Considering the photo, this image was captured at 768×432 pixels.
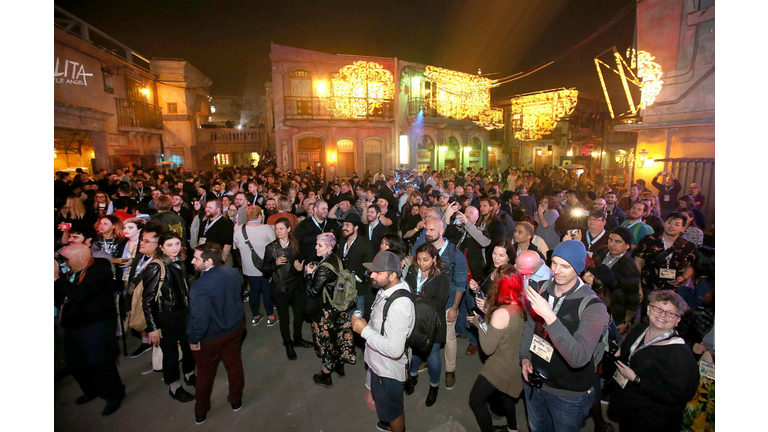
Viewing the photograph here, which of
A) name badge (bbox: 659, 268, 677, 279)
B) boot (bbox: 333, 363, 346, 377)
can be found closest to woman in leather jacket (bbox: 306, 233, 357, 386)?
boot (bbox: 333, 363, 346, 377)

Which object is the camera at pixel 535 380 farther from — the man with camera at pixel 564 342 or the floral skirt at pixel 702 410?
the floral skirt at pixel 702 410

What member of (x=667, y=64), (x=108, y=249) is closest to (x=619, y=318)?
(x=108, y=249)

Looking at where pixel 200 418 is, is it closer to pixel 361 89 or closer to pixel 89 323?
pixel 89 323

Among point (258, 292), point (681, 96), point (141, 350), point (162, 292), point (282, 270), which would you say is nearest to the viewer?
point (162, 292)

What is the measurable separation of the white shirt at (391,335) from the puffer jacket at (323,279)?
1132mm

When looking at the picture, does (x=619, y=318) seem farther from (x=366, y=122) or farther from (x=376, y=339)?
(x=366, y=122)

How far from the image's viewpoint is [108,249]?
195 inches

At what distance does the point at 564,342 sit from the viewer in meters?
2.22

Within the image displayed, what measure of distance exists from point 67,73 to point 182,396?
46.0 feet

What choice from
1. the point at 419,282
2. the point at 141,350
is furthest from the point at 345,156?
the point at 419,282

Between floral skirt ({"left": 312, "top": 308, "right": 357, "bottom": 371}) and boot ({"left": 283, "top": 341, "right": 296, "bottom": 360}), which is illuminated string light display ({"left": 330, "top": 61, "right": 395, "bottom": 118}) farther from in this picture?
floral skirt ({"left": 312, "top": 308, "right": 357, "bottom": 371})

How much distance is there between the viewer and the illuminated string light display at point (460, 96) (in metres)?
23.9

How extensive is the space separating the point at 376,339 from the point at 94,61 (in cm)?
1816

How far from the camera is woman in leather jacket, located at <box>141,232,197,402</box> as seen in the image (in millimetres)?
3621
